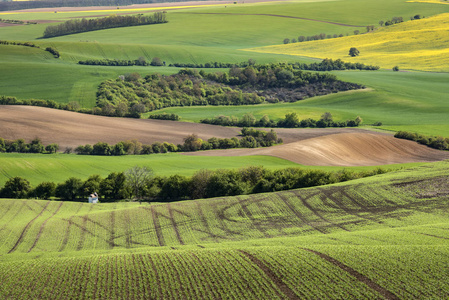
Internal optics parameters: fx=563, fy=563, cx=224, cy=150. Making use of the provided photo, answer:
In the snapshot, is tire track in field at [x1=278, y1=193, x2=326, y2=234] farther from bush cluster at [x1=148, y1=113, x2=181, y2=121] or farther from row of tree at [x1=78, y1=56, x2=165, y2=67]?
row of tree at [x1=78, y1=56, x2=165, y2=67]

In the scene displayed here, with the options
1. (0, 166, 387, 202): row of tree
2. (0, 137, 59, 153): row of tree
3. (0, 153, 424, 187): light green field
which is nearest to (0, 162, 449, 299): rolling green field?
(0, 166, 387, 202): row of tree

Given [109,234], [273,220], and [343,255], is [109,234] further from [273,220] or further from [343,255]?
[343,255]

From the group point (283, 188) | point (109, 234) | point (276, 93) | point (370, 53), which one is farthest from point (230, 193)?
point (370, 53)

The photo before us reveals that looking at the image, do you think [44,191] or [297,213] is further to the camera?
[44,191]

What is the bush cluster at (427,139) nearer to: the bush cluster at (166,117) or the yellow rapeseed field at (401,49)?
the bush cluster at (166,117)

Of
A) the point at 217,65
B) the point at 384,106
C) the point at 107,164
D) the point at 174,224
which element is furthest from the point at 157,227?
the point at 217,65

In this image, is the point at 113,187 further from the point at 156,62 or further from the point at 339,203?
the point at 156,62
